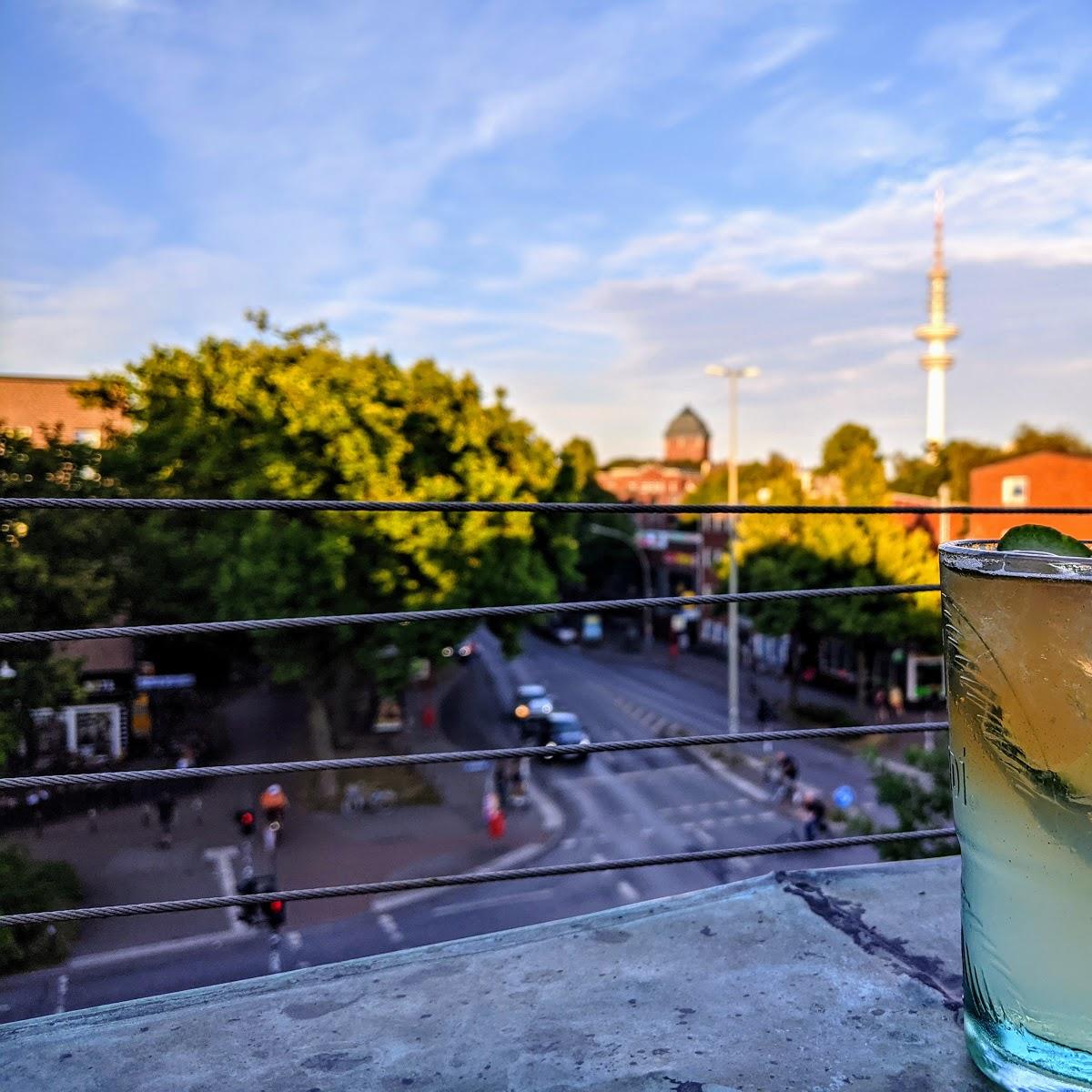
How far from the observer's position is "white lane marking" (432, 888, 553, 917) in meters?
18.4

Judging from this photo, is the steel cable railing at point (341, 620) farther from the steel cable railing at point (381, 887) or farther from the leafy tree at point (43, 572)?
the leafy tree at point (43, 572)

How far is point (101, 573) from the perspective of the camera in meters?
19.7

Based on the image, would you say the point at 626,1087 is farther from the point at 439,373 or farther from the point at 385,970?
the point at 439,373

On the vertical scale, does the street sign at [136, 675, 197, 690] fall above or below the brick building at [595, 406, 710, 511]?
below

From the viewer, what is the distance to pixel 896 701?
3259 cm

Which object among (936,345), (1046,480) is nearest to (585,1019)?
(1046,480)

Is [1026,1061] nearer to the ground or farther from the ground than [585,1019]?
farther from the ground

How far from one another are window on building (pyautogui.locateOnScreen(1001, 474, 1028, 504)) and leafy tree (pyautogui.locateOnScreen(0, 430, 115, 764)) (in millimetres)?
26327

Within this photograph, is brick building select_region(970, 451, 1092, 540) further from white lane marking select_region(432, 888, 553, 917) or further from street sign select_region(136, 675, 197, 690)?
street sign select_region(136, 675, 197, 690)

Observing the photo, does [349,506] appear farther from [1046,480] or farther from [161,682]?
[1046,480]

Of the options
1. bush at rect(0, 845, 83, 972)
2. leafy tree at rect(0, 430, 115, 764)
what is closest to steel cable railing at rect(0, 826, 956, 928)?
bush at rect(0, 845, 83, 972)

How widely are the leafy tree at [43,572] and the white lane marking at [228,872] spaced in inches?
172

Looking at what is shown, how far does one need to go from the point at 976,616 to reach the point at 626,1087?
84 cm

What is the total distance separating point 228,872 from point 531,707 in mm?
14395
